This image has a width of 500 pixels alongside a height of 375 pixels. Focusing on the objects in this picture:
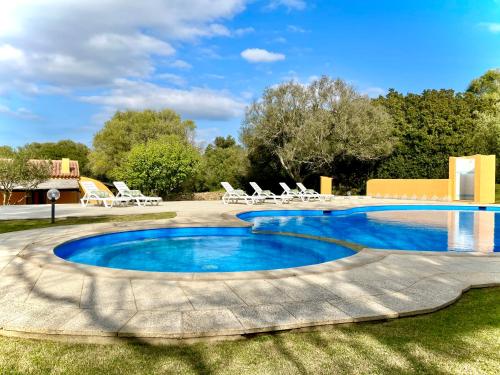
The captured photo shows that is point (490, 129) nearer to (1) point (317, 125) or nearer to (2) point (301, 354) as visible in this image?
(1) point (317, 125)

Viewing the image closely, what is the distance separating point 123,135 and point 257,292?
32.9 m

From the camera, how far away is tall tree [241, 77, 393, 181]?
24.1m

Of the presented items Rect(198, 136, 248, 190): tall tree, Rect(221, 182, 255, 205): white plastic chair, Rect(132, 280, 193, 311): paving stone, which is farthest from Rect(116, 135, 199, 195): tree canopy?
Rect(132, 280, 193, 311): paving stone

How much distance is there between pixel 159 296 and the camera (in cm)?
399

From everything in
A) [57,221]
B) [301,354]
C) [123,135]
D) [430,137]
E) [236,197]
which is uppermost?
[123,135]

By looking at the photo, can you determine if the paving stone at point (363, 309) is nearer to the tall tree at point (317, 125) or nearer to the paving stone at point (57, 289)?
the paving stone at point (57, 289)

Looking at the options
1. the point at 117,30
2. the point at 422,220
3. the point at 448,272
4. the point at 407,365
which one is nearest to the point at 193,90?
A: the point at 117,30

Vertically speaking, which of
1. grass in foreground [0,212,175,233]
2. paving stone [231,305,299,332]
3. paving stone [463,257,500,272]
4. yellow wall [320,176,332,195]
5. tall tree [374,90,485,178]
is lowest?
paving stone [463,257,500,272]

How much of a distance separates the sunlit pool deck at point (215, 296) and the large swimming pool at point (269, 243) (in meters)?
1.70

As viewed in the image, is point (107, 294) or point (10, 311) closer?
point (10, 311)

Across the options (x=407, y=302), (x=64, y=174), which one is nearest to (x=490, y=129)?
(x=407, y=302)

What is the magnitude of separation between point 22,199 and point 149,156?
14.9m

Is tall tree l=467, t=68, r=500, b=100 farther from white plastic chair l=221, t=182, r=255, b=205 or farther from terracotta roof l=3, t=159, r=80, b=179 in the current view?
terracotta roof l=3, t=159, r=80, b=179

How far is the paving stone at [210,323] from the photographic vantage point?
304 centimetres
